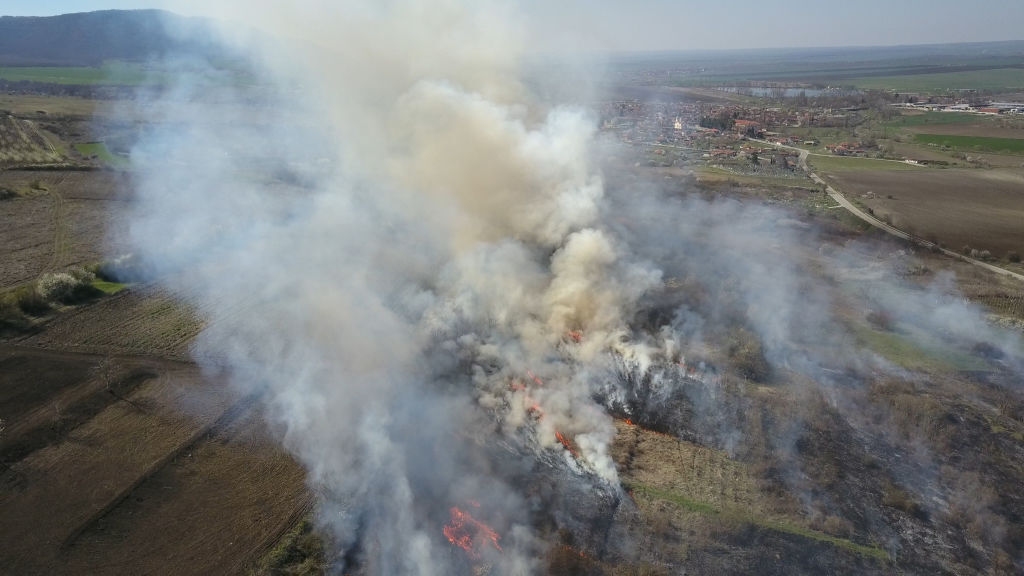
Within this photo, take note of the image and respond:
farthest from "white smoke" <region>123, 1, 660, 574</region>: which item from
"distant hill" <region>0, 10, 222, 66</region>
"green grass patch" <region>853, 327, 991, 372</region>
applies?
"distant hill" <region>0, 10, 222, 66</region>

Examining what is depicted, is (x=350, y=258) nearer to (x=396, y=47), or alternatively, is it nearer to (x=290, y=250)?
(x=290, y=250)

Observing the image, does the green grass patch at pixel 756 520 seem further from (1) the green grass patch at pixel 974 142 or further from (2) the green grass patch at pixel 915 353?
(1) the green grass patch at pixel 974 142

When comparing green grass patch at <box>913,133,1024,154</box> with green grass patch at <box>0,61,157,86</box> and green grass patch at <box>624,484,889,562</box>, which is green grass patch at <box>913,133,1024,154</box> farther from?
green grass patch at <box>0,61,157,86</box>

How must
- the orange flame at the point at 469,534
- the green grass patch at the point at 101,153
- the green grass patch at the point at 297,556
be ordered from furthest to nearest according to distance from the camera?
1. the green grass patch at the point at 101,153
2. the orange flame at the point at 469,534
3. the green grass patch at the point at 297,556

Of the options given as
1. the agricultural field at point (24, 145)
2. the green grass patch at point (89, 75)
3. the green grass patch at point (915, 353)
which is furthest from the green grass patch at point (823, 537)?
the agricultural field at point (24, 145)

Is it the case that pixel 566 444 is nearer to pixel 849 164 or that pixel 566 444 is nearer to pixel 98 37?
pixel 849 164

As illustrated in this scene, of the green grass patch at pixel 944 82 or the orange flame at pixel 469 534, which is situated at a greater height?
the green grass patch at pixel 944 82
